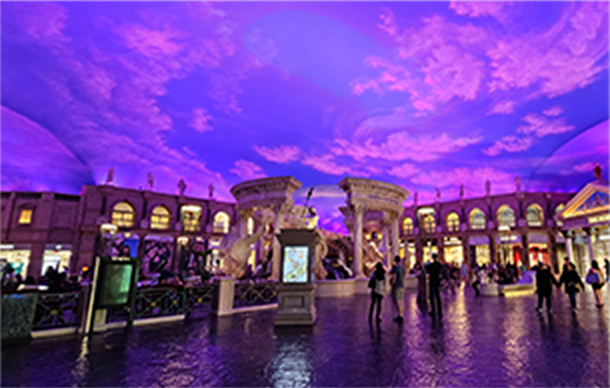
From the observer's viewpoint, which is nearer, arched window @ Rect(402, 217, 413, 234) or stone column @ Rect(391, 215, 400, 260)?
stone column @ Rect(391, 215, 400, 260)

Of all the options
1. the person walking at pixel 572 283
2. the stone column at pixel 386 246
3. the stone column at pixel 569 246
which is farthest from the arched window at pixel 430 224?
the person walking at pixel 572 283

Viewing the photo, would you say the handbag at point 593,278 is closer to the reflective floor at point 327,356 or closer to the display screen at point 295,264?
the reflective floor at point 327,356

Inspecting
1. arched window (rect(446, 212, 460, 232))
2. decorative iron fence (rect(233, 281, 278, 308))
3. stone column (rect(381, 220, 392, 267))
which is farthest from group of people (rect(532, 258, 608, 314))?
arched window (rect(446, 212, 460, 232))

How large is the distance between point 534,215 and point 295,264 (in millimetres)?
37161

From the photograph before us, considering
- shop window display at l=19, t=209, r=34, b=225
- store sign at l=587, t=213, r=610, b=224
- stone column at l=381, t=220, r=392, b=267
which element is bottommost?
stone column at l=381, t=220, r=392, b=267

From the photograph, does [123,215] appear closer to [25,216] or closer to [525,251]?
[25,216]

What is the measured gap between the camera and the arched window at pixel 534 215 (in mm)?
33188

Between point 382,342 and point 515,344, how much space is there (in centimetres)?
236

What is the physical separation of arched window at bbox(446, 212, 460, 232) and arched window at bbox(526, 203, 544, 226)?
7191 mm

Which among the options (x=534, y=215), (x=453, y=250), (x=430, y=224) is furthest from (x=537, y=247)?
(x=430, y=224)

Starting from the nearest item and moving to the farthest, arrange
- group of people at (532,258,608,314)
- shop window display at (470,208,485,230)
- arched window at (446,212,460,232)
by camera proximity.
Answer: group of people at (532,258,608,314)
shop window display at (470,208,485,230)
arched window at (446,212,460,232)

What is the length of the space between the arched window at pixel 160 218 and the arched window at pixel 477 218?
36.3m

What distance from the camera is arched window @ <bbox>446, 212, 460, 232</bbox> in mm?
37925

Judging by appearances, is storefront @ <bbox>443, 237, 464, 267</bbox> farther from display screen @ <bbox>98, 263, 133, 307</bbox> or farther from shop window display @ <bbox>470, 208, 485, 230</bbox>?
display screen @ <bbox>98, 263, 133, 307</bbox>
